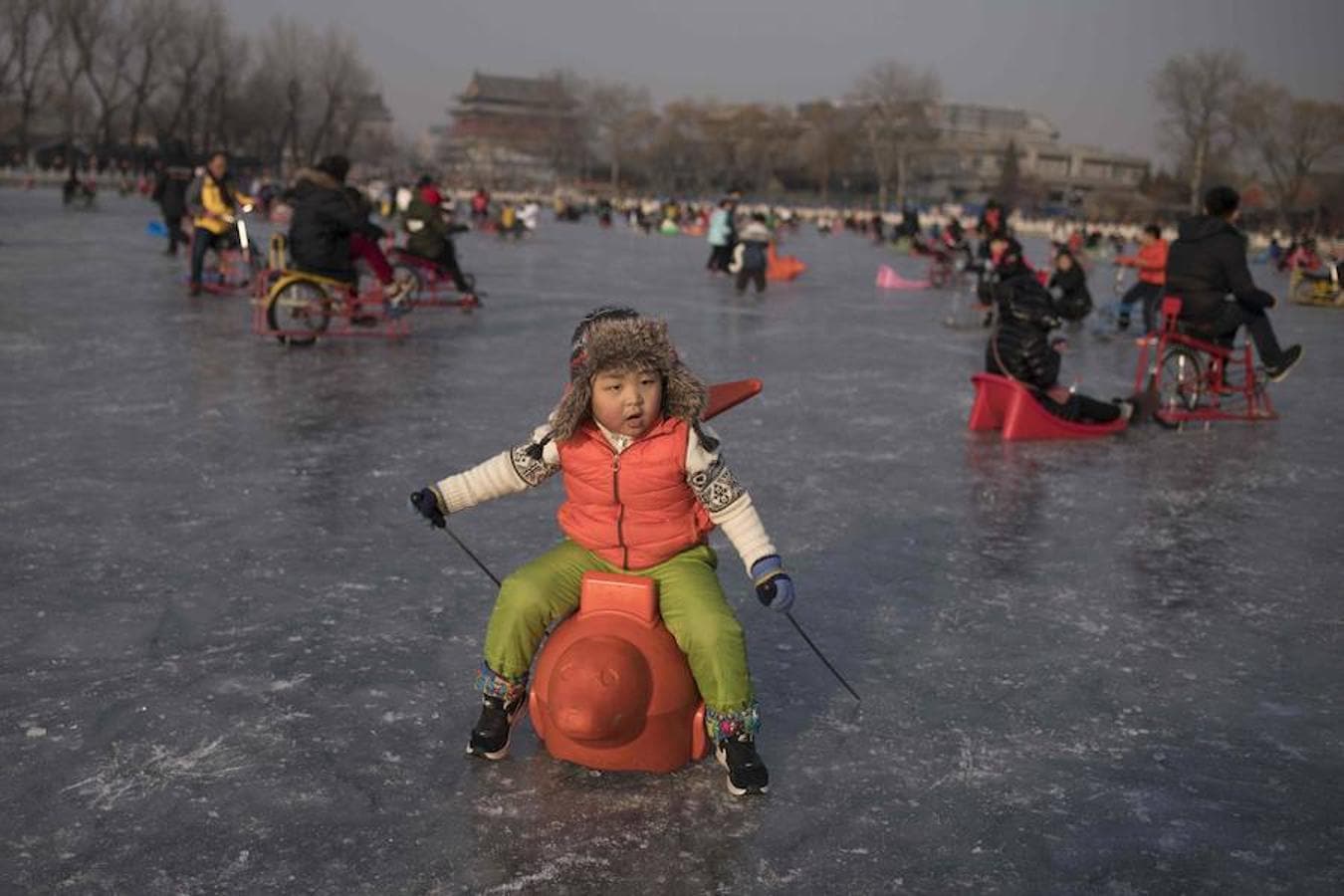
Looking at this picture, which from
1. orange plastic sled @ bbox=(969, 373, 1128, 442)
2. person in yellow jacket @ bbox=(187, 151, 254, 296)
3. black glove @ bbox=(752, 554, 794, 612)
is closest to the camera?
black glove @ bbox=(752, 554, 794, 612)

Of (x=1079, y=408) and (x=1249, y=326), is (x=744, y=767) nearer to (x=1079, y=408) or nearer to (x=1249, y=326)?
(x=1079, y=408)

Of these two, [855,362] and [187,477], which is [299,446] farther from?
[855,362]

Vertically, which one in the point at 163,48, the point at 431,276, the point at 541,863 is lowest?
the point at 541,863

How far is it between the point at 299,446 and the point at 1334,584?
5013 millimetres

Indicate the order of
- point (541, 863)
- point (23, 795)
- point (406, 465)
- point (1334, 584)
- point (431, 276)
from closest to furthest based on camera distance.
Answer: point (541, 863)
point (23, 795)
point (1334, 584)
point (406, 465)
point (431, 276)

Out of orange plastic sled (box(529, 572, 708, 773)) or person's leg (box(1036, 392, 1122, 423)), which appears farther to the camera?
person's leg (box(1036, 392, 1122, 423))

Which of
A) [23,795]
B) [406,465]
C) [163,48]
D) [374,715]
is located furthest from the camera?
[163,48]

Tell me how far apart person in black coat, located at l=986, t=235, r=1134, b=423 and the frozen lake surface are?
40 cm

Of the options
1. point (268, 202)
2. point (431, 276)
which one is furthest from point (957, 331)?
point (268, 202)

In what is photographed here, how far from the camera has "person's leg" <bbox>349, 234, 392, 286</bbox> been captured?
36.0ft

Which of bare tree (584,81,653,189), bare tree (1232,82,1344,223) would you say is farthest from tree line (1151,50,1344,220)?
bare tree (584,81,653,189)

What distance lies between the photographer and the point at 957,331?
14.4m

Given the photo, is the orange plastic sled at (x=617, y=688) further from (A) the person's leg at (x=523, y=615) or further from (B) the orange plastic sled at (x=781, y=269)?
(B) the orange plastic sled at (x=781, y=269)

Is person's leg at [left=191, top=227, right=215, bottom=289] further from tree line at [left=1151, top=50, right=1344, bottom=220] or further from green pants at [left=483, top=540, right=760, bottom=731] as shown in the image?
tree line at [left=1151, top=50, right=1344, bottom=220]
